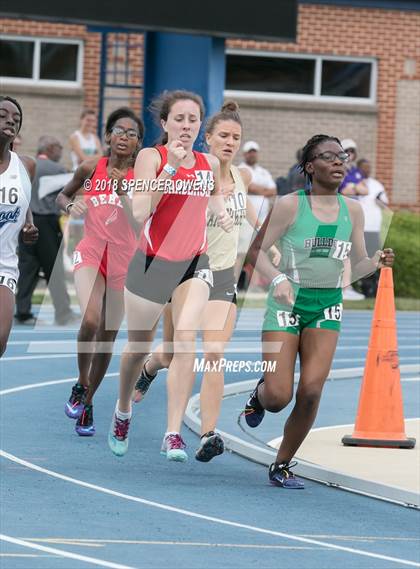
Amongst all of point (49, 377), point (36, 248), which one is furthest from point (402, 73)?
point (49, 377)

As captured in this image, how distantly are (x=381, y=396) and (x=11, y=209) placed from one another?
3.80 meters

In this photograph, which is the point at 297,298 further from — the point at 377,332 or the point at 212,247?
the point at 377,332

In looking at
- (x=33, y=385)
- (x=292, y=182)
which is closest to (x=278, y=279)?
(x=33, y=385)

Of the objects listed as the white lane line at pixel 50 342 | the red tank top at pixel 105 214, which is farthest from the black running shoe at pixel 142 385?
the white lane line at pixel 50 342

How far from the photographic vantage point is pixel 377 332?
12.3m

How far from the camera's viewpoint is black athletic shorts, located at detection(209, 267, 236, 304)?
34.6 ft

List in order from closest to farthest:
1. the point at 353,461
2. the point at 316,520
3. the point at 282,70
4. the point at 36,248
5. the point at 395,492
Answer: the point at 316,520 → the point at 395,492 → the point at 353,461 → the point at 36,248 → the point at 282,70

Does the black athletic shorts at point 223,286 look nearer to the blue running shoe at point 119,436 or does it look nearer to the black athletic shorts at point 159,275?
the black athletic shorts at point 159,275

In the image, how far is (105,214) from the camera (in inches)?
447

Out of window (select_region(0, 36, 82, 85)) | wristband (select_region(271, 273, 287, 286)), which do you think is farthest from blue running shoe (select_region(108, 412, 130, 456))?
window (select_region(0, 36, 82, 85))

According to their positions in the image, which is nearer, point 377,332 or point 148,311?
point 148,311

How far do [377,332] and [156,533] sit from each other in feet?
12.7

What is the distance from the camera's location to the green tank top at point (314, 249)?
10.0 metres

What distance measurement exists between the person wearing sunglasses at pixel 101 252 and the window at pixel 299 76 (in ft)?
63.8
